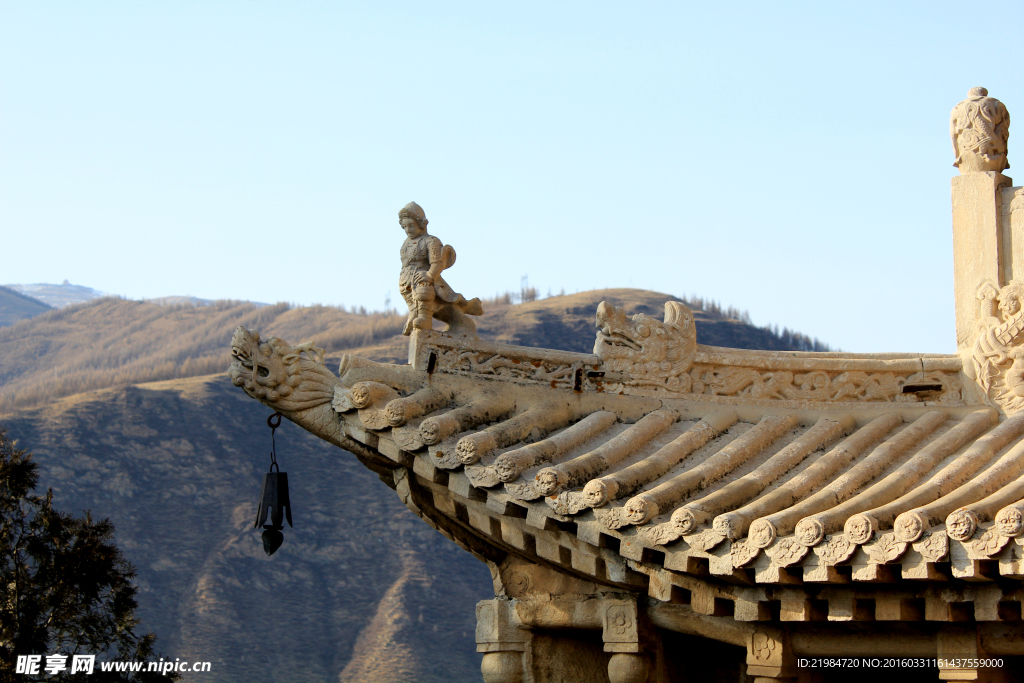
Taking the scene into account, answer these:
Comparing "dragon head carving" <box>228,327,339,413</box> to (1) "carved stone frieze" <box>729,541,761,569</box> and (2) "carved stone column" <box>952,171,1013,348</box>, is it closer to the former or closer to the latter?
(1) "carved stone frieze" <box>729,541,761,569</box>

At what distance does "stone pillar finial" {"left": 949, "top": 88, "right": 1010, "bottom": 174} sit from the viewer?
8570 mm

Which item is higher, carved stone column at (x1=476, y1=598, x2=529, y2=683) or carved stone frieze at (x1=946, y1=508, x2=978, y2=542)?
carved stone frieze at (x1=946, y1=508, x2=978, y2=542)

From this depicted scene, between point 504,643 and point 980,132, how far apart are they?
16.0ft

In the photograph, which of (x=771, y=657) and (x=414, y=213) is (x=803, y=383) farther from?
(x=414, y=213)

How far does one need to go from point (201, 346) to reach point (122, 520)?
87.9 feet

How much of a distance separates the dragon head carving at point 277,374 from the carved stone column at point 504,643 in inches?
71.8

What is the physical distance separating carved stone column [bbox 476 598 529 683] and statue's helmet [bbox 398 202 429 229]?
2631 mm

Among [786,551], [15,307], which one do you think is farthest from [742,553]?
[15,307]

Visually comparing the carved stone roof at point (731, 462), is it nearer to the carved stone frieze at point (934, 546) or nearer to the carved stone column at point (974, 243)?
the carved stone frieze at point (934, 546)

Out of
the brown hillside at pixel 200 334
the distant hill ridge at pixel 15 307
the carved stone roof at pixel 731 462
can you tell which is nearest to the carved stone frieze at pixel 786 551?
the carved stone roof at pixel 731 462

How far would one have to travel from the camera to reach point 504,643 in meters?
8.11

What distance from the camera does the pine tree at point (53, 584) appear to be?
1175 centimetres

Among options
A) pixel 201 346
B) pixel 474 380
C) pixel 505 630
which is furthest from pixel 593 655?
pixel 201 346

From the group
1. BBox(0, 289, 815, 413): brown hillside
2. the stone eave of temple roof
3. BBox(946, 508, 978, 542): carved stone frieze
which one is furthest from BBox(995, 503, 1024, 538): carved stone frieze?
BBox(0, 289, 815, 413): brown hillside
